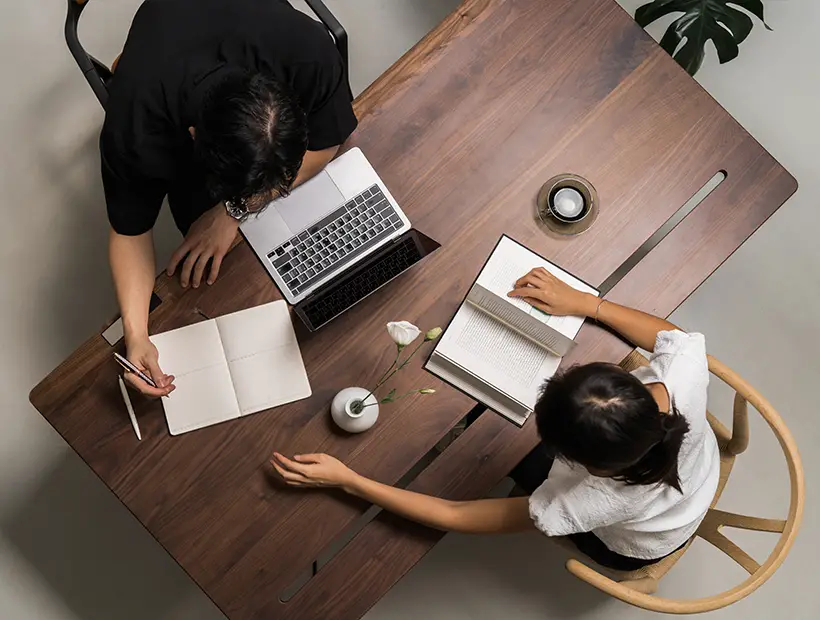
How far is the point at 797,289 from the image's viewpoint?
226 centimetres

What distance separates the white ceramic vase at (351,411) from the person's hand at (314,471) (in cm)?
7

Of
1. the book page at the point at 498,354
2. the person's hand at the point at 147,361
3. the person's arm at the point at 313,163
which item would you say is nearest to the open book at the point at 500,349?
the book page at the point at 498,354

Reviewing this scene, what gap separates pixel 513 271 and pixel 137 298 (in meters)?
0.71

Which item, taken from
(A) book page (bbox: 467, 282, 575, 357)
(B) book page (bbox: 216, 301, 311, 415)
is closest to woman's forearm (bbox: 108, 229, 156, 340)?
(B) book page (bbox: 216, 301, 311, 415)

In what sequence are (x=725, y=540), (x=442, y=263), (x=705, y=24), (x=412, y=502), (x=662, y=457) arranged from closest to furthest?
(x=662, y=457) → (x=412, y=502) → (x=442, y=263) → (x=725, y=540) → (x=705, y=24)

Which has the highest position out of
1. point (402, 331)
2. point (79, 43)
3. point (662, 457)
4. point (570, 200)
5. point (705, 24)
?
point (705, 24)

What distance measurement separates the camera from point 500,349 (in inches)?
57.2

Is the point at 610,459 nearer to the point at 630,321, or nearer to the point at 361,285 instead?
the point at 630,321

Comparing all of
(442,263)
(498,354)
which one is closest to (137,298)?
(442,263)

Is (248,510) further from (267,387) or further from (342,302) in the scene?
(342,302)

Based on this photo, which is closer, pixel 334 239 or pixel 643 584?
pixel 334 239

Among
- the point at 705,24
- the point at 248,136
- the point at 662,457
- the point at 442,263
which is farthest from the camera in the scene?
the point at 705,24

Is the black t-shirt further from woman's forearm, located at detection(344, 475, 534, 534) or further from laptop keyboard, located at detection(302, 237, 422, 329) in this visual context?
woman's forearm, located at detection(344, 475, 534, 534)

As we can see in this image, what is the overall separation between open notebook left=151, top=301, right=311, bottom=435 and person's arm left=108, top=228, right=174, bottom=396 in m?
0.03
